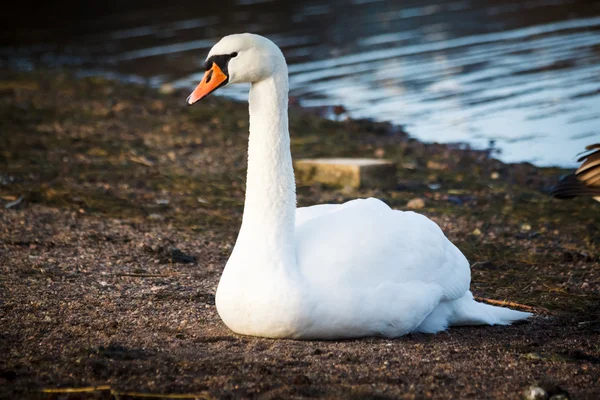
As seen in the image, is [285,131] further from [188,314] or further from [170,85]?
[170,85]

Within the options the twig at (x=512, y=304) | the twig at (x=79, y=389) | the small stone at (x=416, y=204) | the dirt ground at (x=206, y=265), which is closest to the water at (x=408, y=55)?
the dirt ground at (x=206, y=265)

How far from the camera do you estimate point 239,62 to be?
5.30 m

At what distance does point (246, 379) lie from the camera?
445 cm

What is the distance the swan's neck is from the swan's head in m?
0.09

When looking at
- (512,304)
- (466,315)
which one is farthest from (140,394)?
(512,304)

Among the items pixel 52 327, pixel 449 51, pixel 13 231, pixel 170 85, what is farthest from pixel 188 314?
pixel 449 51

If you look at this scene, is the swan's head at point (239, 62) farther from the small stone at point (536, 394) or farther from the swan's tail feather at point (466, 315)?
the small stone at point (536, 394)

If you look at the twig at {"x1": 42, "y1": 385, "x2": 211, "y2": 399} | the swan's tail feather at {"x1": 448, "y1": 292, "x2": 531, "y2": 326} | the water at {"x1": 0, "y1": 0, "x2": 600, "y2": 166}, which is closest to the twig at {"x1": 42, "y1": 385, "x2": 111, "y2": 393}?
the twig at {"x1": 42, "y1": 385, "x2": 211, "y2": 399}

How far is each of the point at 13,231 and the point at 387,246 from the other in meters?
3.67

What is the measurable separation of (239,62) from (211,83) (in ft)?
0.67

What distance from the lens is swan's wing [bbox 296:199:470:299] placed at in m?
5.09

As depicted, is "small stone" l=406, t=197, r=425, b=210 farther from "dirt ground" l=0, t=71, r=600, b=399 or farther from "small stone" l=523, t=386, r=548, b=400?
"small stone" l=523, t=386, r=548, b=400

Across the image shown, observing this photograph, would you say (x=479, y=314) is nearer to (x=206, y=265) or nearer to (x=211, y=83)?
(x=211, y=83)

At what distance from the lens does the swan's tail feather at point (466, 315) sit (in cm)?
560
